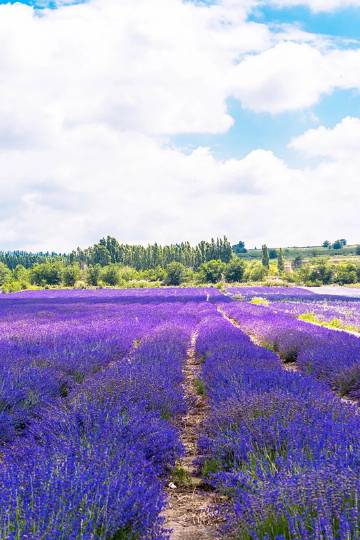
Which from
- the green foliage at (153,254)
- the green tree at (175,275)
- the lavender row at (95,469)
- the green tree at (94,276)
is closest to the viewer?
the lavender row at (95,469)

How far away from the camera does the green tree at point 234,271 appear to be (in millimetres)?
65875

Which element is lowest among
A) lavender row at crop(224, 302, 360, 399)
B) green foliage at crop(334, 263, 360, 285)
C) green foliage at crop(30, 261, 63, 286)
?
green foliage at crop(334, 263, 360, 285)

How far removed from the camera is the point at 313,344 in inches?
368

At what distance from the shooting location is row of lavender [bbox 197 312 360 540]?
2.09 metres

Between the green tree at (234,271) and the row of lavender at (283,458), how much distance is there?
60342mm

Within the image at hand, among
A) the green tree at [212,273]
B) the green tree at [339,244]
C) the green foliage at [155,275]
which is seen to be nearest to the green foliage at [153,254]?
the green foliage at [155,275]

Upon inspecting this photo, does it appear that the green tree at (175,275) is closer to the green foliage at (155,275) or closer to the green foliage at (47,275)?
the green foliage at (155,275)

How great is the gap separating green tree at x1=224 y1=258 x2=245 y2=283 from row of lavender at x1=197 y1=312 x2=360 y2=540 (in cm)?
6034

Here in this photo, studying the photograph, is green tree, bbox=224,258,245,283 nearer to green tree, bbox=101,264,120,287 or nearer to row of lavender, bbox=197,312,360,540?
green tree, bbox=101,264,120,287

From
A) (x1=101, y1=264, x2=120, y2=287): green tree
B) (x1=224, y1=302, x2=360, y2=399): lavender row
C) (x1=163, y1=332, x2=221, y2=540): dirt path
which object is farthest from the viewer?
(x1=101, y1=264, x2=120, y2=287): green tree

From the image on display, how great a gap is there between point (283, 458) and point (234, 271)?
207 feet

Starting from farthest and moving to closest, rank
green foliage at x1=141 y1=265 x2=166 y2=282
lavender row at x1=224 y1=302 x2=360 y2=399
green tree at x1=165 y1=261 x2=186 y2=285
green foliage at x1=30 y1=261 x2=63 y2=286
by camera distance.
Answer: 1. green foliage at x1=141 y1=265 x2=166 y2=282
2. green tree at x1=165 y1=261 x2=186 y2=285
3. green foliage at x1=30 y1=261 x2=63 y2=286
4. lavender row at x1=224 y1=302 x2=360 y2=399

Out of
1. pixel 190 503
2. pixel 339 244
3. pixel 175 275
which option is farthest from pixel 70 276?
pixel 339 244

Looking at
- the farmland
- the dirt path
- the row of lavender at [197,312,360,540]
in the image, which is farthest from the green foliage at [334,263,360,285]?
the dirt path
